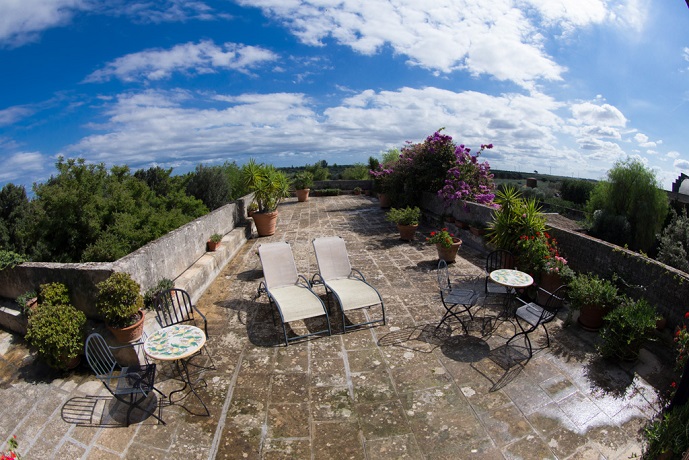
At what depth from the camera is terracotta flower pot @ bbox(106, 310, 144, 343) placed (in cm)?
344

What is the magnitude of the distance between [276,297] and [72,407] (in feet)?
6.95

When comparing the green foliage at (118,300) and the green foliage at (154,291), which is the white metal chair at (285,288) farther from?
the green foliage at (118,300)

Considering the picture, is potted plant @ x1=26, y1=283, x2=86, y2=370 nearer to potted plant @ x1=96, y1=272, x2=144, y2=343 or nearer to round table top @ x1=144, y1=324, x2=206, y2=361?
potted plant @ x1=96, y1=272, x2=144, y2=343

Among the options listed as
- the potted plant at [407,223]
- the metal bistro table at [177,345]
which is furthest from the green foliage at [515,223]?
the metal bistro table at [177,345]

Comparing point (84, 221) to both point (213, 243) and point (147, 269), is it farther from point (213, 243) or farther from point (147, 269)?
point (147, 269)

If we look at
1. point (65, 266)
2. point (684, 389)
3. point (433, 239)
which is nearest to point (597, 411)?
point (684, 389)

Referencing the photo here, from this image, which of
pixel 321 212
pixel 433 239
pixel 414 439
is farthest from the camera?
pixel 321 212

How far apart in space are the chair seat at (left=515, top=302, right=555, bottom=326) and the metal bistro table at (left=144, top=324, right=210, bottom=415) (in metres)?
3.13

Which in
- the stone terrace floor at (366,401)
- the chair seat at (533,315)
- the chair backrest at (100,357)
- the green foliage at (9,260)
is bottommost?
the stone terrace floor at (366,401)

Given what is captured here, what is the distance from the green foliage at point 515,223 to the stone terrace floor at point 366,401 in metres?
1.55

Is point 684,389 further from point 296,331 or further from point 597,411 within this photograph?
point 296,331

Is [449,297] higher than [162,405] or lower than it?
higher

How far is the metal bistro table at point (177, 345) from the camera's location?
9.43ft

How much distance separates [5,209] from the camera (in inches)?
412
